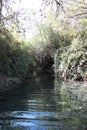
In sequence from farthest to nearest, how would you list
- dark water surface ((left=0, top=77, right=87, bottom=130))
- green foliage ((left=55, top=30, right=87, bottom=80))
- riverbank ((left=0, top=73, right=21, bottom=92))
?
green foliage ((left=55, top=30, right=87, bottom=80)), riverbank ((left=0, top=73, right=21, bottom=92)), dark water surface ((left=0, top=77, right=87, bottom=130))

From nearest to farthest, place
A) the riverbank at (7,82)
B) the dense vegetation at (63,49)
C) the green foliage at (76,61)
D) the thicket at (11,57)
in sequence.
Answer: the riverbank at (7,82), the dense vegetation at (63,49), the thicket at (11,57), the green foliage at (76,61)

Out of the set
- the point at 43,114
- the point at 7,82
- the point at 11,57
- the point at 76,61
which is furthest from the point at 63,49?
the point at 43,114

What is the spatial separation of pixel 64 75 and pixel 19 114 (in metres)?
16.1

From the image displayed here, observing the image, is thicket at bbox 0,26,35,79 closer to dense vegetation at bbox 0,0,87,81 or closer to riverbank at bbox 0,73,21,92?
dense vegetation at bbox 0,0,87,81

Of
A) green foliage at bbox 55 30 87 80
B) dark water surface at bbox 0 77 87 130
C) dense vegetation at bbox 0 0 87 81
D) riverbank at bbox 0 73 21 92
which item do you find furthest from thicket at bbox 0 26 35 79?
dark water surface at bbox 0 77 87 130

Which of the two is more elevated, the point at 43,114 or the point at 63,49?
the point at 43,114

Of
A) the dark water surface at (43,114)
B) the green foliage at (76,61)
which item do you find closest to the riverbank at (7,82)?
the dark water surface at (43,114)

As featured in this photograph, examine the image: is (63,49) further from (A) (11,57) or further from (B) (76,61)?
(A) (11,57)

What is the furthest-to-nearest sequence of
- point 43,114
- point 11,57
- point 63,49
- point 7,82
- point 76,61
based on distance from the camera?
point 63,49 → point 76,61 → point 11,57 → point 7,82 → point 43,114

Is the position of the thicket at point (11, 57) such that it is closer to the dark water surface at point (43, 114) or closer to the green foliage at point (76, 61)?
the green foliage at point (76, 61)

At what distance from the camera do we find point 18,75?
2362 centimetres

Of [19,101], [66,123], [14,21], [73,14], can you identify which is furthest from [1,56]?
[66,123]

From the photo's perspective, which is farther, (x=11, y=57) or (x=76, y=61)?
(x=76, y=61)

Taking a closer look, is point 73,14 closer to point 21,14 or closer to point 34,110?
point 21,14
